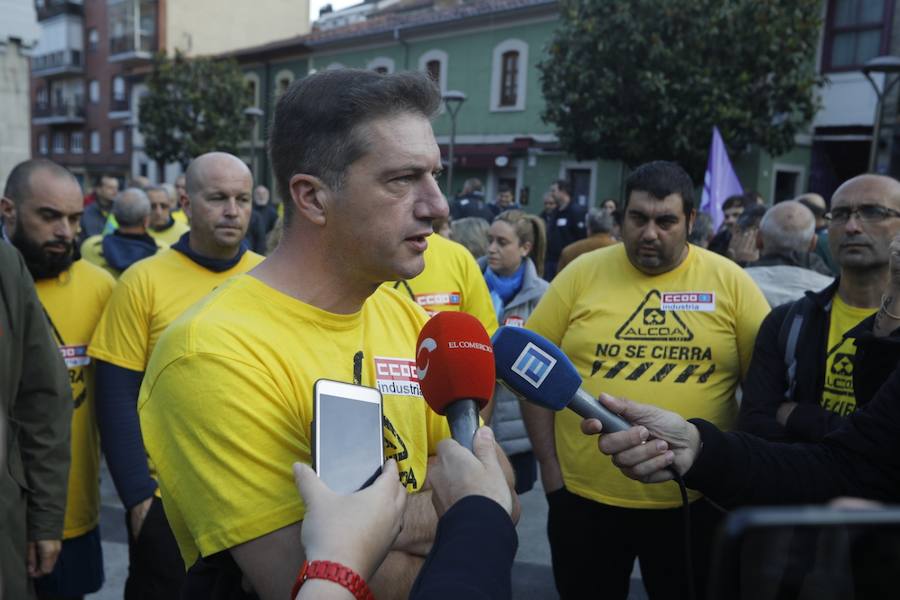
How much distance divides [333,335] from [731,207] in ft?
24.2

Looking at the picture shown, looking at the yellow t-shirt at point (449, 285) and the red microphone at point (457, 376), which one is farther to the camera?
the yellow t-shirt at point (449, 285)

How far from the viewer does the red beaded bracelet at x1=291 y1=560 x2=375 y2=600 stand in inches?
46.0

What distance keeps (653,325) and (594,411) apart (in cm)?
152

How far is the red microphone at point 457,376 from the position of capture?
1442mm

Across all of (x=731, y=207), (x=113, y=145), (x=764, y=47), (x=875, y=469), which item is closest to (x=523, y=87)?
(x=764, y=47)

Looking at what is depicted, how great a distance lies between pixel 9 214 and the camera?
315 centimetres

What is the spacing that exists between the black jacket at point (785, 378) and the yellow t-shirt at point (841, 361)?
2cm

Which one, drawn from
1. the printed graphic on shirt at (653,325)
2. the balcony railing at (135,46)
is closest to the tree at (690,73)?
the printed graphic on shirt at (653,325)

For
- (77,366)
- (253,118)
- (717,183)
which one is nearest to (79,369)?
(77,366)

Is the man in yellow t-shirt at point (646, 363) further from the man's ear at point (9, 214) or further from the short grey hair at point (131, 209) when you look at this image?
the short grey hair at point (131, 209)

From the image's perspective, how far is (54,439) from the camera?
2611 millimetres

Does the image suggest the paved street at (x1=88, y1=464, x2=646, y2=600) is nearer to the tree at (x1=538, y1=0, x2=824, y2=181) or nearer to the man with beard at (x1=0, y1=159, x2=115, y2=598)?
the man with beard at (x1=0, y1=159, x2=115, y2=598)

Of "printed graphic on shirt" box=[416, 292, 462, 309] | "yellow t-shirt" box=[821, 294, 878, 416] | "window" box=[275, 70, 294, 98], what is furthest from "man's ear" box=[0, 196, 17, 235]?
"window" box=[275, 70, 294, 98]

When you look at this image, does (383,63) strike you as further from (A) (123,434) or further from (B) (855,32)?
(A) (123,434)
